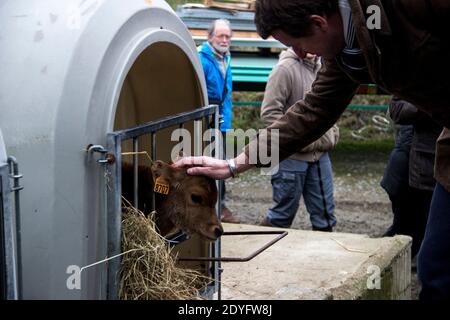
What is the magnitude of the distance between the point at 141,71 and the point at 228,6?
249 inches

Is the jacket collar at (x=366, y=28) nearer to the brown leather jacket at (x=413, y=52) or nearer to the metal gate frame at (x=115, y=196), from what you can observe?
the brown leather jacket at (x=413, y=52)

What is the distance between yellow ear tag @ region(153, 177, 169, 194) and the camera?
4.23 metres

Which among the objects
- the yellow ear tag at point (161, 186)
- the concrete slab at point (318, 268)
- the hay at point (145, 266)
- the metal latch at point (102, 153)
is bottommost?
the concrete slab at point (318, 268)

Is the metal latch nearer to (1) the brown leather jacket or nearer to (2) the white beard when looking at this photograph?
(1) the brown leather jacket

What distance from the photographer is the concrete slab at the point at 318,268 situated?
5.16 metres

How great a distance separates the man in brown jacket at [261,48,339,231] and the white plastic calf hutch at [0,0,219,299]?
357 cm

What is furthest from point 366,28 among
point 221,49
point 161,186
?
point 221,49

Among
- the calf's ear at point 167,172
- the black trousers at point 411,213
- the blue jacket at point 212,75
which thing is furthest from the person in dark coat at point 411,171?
the calf's ear at point 167,172

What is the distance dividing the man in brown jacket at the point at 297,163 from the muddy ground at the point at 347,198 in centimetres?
136

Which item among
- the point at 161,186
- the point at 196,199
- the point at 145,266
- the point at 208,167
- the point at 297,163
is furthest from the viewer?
the point at 297,163

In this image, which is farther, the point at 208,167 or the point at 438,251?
the point at 208,167

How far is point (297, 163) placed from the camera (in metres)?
7.38

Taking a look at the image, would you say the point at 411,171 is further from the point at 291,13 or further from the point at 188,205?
the point at 291,13

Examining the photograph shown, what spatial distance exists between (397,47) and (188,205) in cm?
173
